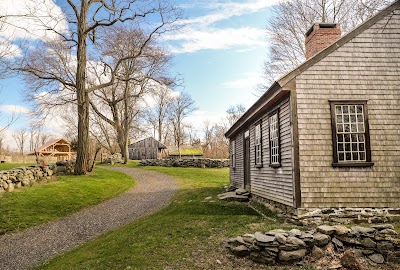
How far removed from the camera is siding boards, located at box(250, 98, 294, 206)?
356 inches

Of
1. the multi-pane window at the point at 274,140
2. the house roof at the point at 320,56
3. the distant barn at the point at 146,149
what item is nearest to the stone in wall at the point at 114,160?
the distant barn at the point at 146,149

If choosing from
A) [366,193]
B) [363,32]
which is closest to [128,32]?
[363,32]

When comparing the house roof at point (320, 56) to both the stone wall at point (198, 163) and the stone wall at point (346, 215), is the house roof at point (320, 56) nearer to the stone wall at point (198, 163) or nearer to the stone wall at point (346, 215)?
the stone wall at point (346, 215)

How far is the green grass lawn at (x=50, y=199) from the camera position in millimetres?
10977

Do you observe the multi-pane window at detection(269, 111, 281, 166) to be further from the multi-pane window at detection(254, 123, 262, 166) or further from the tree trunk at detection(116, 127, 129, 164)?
the tree trunk at detection(116, 127, 129, 164)

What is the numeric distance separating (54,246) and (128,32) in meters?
24.5

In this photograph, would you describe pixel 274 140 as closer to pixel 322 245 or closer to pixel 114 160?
pixel 322 245

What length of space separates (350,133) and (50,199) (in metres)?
12.4

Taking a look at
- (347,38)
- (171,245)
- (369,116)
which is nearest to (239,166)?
(369,116)

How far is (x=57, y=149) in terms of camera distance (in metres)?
43.8

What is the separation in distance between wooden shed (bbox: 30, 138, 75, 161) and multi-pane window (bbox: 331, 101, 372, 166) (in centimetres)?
3725

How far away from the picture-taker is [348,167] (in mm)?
8617

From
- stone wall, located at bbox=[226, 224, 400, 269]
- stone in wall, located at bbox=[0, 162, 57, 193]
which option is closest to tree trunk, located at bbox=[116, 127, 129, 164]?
stone in wall, located at bbox=[0, 162, 57, 193]

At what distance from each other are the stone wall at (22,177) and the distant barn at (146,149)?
87.1 ft
